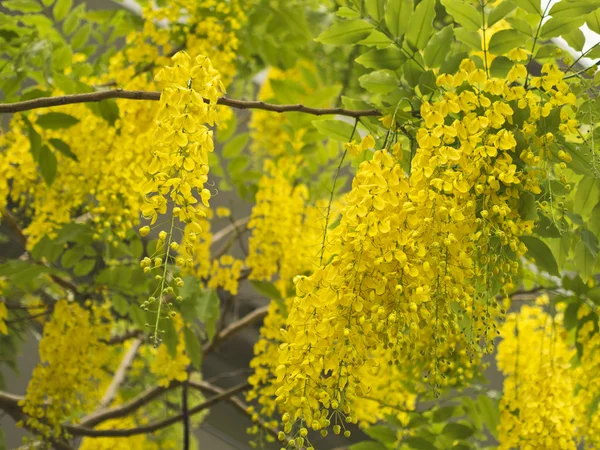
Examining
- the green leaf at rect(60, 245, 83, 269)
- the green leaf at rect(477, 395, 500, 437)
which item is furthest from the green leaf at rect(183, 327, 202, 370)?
the green leaf at rect(477, 395, 500, 437)

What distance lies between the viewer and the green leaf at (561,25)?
2.91ft

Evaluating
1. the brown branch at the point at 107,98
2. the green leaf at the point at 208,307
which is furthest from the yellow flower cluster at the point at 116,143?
the brown branch at the point at 107,98

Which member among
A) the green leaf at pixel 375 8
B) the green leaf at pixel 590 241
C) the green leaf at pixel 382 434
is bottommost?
the green leaf at pixel 382 434

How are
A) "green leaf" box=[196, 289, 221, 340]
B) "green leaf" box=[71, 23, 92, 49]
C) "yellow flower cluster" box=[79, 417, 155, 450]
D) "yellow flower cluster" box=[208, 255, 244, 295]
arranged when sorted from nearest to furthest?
"green leaf" box=[196, 289, 221, 340]
"yellow flower cluster" box=[208, 255, 244, 295]
"green leaf" box=[71, 23, 92, 49]
"yellow flower cluster" box=[79, 417, 155, 450]

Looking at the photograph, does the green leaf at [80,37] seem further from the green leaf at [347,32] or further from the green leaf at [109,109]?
the green leaf at [347,32]

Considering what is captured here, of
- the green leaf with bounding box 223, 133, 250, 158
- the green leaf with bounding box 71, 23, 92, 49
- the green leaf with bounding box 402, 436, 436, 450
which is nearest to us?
the green leaf with bounding box 402, 436, 436, 450

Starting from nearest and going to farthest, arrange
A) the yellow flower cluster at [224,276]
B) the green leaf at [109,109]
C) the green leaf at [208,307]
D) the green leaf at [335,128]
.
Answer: the green leaf at [335,128] < the green leaf at [109,109] < the green leaf at [208,307] < the yellow flower cluster at [224,276]

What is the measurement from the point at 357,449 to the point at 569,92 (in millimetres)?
806

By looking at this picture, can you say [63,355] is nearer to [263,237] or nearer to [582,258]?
[263,237]

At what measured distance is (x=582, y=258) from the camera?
106 cm

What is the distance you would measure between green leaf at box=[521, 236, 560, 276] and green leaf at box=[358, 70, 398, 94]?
0.30 meters

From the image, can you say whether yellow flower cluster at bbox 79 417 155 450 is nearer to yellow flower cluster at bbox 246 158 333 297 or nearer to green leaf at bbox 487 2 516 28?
yellow flower cluster at bbox 246 158 333 297

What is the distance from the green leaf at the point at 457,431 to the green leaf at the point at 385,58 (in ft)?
2.56

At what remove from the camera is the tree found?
29.0 inches
